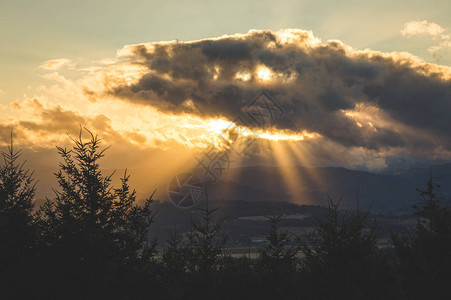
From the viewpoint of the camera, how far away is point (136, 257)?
21.4 m

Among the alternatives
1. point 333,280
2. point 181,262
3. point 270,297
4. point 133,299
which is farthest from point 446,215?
point 133,299

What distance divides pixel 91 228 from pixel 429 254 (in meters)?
24.7

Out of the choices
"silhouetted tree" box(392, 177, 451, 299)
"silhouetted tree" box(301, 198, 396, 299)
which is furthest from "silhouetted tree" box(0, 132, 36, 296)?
"silhouetted tree" box(392, 177, 451, 299)

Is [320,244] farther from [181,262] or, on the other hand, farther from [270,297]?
[181,262]

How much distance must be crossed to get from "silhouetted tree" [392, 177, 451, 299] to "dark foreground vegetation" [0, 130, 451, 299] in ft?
0.23

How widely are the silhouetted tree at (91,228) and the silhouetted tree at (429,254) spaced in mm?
16403

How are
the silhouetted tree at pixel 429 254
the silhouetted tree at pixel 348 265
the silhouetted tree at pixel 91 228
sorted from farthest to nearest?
the silhouetted tree at pixel 429 254, the silhouetted tree at pixel 348 265, the silhouetted tree at pixel 91 228

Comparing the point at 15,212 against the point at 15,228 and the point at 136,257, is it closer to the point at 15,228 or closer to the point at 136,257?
the point at 15,228

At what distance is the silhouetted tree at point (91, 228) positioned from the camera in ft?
61.2

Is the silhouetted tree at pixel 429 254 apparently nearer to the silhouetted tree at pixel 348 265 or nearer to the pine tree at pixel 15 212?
the silhouetted tree at pixel 348 265

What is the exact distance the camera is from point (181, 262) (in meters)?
32.7

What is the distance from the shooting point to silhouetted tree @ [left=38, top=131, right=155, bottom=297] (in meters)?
18.6

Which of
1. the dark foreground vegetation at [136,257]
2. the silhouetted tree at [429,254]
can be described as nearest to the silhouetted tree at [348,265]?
the dark foreground vegetation at [136,257]

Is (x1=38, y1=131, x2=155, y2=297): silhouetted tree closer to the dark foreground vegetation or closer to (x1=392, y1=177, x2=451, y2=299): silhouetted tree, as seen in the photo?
the dark foreground vegetation
